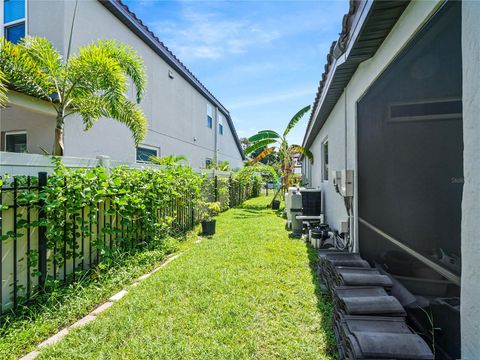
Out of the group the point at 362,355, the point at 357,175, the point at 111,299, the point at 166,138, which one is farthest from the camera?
the point at 166,138

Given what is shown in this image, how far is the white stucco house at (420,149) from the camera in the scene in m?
1.54

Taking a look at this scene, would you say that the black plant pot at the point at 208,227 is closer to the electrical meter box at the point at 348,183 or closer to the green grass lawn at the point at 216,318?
the green grass lawn at the point at 216,318

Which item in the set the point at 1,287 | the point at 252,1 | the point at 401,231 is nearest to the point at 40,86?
the point at 1,287

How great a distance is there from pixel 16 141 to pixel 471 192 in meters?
9.80

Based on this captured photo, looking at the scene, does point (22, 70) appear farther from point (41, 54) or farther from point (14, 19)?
point (14, 19)

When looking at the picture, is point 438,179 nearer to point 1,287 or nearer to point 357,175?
point 357,175

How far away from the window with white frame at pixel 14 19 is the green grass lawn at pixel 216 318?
8.03 metres

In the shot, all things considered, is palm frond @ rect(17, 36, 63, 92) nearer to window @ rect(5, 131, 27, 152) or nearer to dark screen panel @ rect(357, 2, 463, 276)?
window @ rect(5, 131, 27, 152)

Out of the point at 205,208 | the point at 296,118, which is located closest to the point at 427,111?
the point at 205,208

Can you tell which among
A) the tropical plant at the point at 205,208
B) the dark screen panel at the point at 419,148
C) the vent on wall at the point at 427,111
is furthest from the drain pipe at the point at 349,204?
the tropical plant at the point at 205,208

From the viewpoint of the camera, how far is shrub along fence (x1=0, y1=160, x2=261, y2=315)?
294 cm

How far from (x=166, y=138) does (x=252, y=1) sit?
22.5 feet

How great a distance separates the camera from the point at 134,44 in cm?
903

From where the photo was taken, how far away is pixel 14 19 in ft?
22.4
